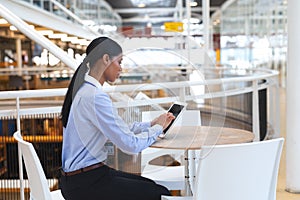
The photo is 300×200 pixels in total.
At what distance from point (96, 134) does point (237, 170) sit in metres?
0.66

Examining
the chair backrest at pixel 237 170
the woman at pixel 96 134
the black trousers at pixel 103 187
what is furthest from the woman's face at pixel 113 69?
the chair backrest at pixel 237 170

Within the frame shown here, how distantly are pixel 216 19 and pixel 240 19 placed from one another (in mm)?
6235

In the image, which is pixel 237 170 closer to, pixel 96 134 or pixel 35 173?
pixel 96 134

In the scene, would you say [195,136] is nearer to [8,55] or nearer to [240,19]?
[8,55]

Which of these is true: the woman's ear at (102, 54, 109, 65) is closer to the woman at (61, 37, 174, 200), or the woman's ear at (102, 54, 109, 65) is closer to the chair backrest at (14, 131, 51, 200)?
the woman at (61, 37, 174, 200)

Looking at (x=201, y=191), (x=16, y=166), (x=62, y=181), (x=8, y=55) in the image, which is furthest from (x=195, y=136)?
(x=8, y=55)

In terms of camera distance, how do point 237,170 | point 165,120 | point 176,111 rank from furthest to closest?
1. point 176,111
2. point 165,120
3. point 237,170

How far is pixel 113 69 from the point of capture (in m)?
2.24

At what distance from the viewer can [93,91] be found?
219 cm

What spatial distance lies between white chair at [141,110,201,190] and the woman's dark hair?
→ 0.51 m

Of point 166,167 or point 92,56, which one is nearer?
point 92,56

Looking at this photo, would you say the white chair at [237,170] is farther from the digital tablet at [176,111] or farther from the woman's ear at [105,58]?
the woman's ear at [105,58]

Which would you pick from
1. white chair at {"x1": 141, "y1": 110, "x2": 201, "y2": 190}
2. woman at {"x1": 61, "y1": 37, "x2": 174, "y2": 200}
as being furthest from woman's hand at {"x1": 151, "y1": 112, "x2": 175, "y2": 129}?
white chair at {"x1": 141, "y1": 110, "x2": 201, "y2": 190}

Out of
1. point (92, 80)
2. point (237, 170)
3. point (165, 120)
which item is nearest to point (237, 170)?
point (237, 170)
